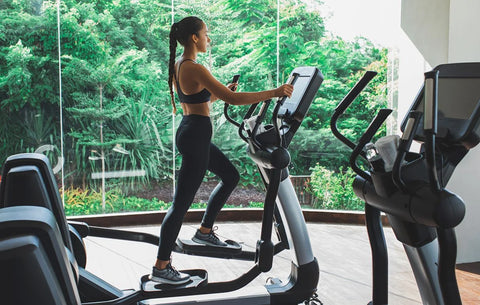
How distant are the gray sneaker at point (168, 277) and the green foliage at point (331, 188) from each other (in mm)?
2880

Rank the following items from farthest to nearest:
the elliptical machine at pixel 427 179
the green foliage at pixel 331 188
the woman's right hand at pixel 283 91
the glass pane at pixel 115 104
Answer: the green foliage at pixel 331 188
the glass pane at pixel 115 104
the woman's right hand at pixel 283 91
the elliptical machine at pixel 427 179

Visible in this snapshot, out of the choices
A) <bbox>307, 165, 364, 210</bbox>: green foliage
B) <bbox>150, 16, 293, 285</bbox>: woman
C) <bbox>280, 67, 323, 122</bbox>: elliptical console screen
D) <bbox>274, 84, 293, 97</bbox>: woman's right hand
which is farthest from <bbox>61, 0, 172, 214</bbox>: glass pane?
<bbox>274, 84, 293, 97</bbox>: woman's right hand

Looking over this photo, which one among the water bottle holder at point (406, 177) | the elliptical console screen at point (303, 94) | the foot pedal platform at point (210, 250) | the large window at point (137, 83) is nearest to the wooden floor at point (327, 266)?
the foot pedal platform at point (210, 250)

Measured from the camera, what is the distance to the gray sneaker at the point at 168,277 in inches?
105

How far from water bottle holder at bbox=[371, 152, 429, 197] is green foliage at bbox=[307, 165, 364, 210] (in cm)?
373

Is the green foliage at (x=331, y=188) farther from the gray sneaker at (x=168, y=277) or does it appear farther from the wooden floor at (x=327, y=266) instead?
the gray sneaker at (x=168, y=277)

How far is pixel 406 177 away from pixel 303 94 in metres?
1.13

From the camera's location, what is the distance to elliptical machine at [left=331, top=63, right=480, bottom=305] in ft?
4.39

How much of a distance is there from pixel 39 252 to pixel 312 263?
2424 millimetres

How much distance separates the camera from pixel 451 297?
1.41m

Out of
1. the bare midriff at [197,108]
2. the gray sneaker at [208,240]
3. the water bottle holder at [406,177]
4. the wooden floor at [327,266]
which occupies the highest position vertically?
the bare midriff at [197,108]

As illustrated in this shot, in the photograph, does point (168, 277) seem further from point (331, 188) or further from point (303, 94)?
point (331, 188)

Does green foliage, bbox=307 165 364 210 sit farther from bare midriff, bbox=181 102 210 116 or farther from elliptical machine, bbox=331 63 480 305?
elliptical machine, bbox=331 63 480 305

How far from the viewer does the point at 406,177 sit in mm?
1539
